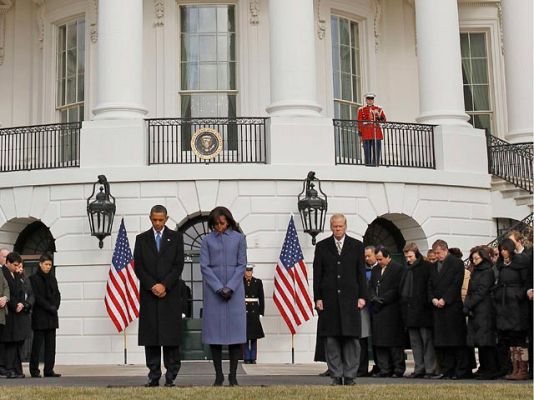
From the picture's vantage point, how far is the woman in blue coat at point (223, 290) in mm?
12453

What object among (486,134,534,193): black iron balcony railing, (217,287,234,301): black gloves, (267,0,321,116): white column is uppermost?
(267,0,321,116): white column

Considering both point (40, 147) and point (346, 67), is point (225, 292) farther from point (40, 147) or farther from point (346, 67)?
point (346, 67)

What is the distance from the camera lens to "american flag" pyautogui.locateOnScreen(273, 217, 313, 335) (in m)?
21.7

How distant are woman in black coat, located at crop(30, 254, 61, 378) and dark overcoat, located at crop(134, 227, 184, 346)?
3.97 m

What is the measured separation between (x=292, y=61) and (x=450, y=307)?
9.48 m

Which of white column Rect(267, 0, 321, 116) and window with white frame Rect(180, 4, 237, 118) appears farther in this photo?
window with white frame Rect(180, 4, 237, 118)

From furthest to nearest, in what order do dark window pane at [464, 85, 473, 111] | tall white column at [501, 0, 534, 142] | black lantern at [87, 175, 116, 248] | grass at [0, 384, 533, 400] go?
dark window pane at [464, 85, 473, 111] → tall white column at [501, 0, 534, 142] → black lantern at [87, 175, 116, 248] → grass at [0, 384, 533, 400]

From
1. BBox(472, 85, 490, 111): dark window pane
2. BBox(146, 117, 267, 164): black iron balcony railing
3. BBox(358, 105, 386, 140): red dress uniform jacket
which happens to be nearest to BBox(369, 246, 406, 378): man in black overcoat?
BBox(146, 117, 267, 164): black iron balcony railing

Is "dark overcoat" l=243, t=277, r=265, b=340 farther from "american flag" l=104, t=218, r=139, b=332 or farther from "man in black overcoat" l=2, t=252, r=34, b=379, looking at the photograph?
"man in black overcoat" l=2, t=252, r=34, b=379

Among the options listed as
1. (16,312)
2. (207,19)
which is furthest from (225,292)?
(207,19)

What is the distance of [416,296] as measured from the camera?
50.4 ft

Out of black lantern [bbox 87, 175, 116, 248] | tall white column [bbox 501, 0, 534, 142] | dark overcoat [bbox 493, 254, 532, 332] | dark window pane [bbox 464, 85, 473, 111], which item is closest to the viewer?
dark overcoat [bbox 493, 254, 532, 332]

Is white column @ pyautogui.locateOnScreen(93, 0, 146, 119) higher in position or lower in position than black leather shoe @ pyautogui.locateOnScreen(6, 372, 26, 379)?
higher

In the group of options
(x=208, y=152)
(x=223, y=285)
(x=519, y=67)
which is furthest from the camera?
(x=519, y=67)
